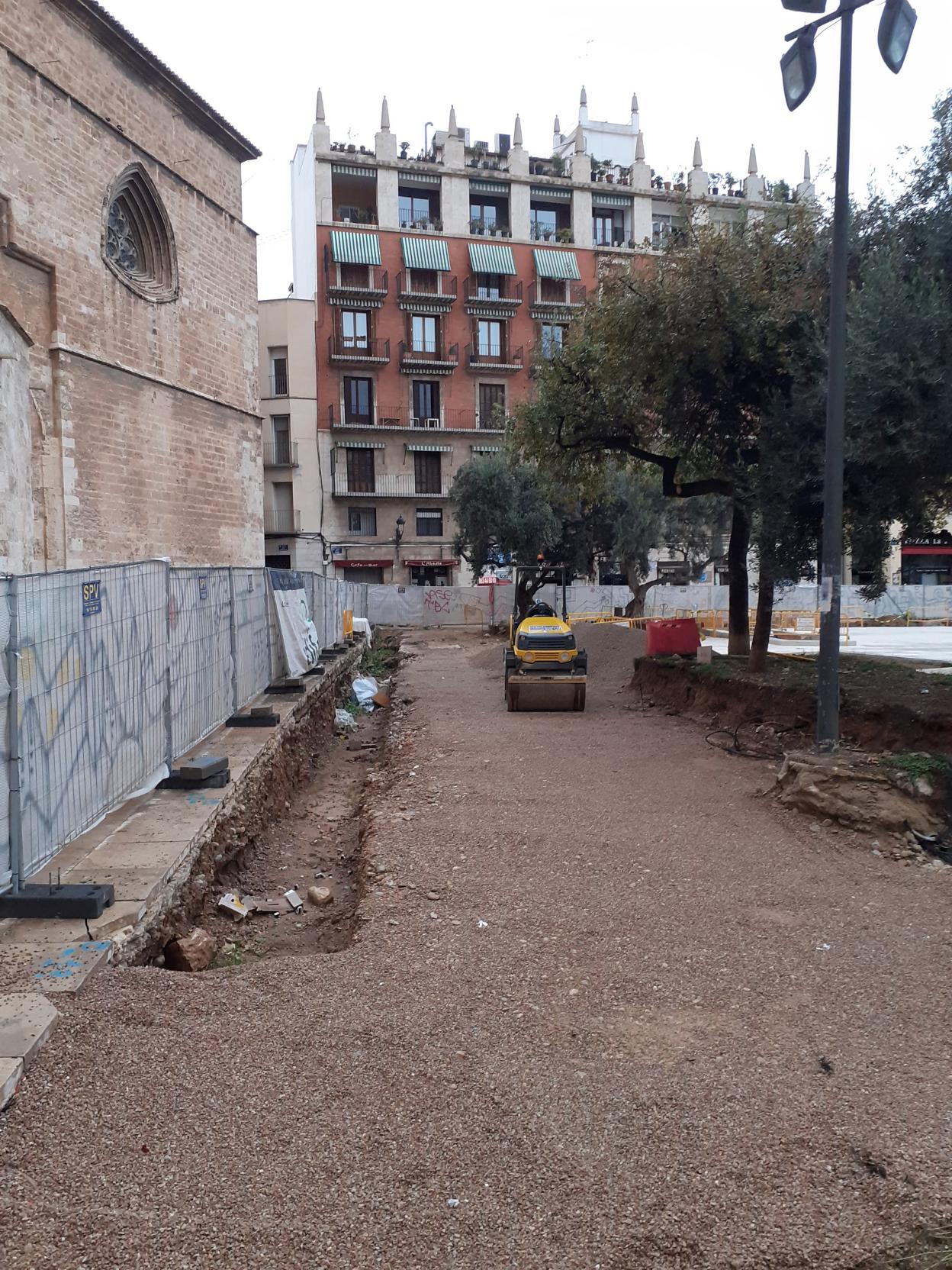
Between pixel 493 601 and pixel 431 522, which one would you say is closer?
pixel 493 601

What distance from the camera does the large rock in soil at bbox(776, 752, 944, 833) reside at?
6988 mm

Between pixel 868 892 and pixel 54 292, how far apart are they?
56.2 ft

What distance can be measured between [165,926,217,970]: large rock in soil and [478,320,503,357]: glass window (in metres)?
44.6

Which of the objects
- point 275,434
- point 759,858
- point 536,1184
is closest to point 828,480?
point 759,858

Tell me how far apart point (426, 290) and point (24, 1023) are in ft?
151

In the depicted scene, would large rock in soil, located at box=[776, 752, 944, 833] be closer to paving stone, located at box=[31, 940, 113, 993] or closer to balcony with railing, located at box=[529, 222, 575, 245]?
paving stone, located at box=[31, 940, 113, 993]

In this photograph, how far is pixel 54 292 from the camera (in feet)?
55.1

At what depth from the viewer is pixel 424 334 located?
45.7m

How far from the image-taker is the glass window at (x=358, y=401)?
147 feet

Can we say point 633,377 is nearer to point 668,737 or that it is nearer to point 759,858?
point 668,737

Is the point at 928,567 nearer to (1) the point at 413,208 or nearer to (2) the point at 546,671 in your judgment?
(1) the point at 413,208

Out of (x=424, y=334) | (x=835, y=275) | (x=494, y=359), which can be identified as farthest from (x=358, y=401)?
(x=835, y=275)

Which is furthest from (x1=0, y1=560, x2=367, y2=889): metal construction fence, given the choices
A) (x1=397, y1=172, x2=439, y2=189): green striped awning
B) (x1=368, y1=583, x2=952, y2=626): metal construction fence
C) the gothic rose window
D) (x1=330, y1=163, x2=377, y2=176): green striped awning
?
(x1=397, y1=172, x2=439, y2=189): green striped awning

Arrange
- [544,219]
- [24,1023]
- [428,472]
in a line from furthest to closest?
1. [544,219]
2. [428,472]
3. [24,1023]
